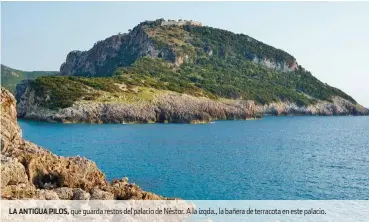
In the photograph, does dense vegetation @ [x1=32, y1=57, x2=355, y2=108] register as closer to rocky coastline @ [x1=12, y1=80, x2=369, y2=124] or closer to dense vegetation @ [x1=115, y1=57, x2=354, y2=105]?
dense vegetation @ [x1=115, y1=57, x2=354, y2=105]

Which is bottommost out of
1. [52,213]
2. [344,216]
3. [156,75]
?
[344,216]

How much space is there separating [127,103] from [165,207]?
92019 millimetres

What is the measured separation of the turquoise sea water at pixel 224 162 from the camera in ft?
125

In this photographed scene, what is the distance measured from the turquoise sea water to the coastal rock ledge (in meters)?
8.96

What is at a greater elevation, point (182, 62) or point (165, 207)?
point (182, 62)

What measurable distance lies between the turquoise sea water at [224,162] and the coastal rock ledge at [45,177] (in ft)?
29.4

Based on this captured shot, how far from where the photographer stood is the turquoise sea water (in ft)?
125

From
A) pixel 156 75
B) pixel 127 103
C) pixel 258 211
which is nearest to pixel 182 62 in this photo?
pixel 156 75

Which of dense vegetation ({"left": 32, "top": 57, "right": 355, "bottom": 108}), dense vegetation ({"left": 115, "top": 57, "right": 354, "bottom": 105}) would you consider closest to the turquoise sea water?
dense vegetation ({"left": 32, "top": 57, "right": 355, "bottom": 108})

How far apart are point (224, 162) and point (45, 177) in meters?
30.6

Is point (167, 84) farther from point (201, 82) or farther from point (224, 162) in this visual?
point (224, 162)

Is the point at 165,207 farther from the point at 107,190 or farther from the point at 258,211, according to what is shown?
the point at 258,211

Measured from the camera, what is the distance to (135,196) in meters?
25.5

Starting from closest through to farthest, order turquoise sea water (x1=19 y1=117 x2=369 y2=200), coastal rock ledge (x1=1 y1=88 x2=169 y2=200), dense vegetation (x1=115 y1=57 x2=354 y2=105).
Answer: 1. coastal rock ledge (x1=1 y1=88 x2=169 y2=200)
2. turquoise sea water (x1=19 y1=117 x2=369 y2=200)
3. dense vegetation (x1=115 y1=57 x2=354 y2=105)
